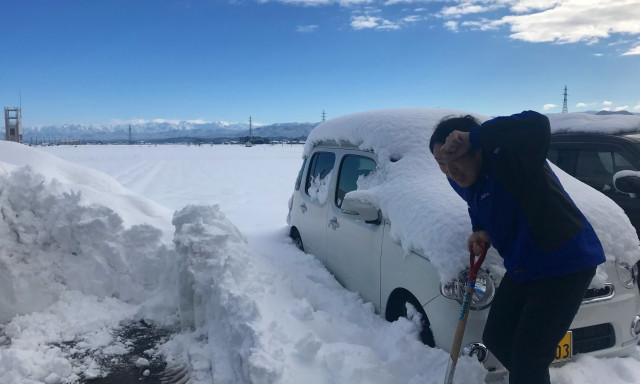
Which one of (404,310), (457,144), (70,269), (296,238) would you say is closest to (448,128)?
(457,144)

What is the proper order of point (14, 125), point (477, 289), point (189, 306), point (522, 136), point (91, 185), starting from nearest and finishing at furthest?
point (522, 136) → point (477, 289) → point (189, 306) → point (91, 185) → point (14, 125)


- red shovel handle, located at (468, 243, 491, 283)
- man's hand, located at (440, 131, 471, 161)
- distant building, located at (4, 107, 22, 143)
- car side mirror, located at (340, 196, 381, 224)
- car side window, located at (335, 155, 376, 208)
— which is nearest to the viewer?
man's hand, located at (440, 131, 471, 161)

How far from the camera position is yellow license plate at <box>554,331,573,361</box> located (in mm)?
2654

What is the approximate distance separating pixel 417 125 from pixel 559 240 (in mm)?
2139

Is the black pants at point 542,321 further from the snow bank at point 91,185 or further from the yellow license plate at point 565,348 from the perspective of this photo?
the snow bank at point 91,185

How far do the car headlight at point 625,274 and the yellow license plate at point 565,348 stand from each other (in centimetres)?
59

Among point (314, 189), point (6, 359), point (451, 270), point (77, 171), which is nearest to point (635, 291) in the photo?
point (451, 270)

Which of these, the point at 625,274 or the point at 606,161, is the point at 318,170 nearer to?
the point at 625,274

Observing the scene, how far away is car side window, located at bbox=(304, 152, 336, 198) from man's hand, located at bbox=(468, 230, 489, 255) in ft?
7.71

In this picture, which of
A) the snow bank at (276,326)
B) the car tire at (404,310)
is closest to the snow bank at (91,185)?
the snow bank at (276,326)

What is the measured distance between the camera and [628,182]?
4.83 m

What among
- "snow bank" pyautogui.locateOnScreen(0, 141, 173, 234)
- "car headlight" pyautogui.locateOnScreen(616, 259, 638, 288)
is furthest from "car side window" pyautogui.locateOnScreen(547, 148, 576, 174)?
"snow bank" pyautogui.locateOnScreen(0, 141, 173, 234)

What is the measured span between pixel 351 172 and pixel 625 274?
2.28 meters

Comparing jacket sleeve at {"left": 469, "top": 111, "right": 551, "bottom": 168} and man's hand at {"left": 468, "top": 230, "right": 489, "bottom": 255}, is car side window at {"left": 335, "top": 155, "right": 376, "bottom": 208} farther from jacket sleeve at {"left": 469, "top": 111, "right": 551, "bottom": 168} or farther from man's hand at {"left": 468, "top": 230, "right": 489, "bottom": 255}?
jacket sleeve at {"left": 469, "top": 111, "right": 551, "bottom": 168}
